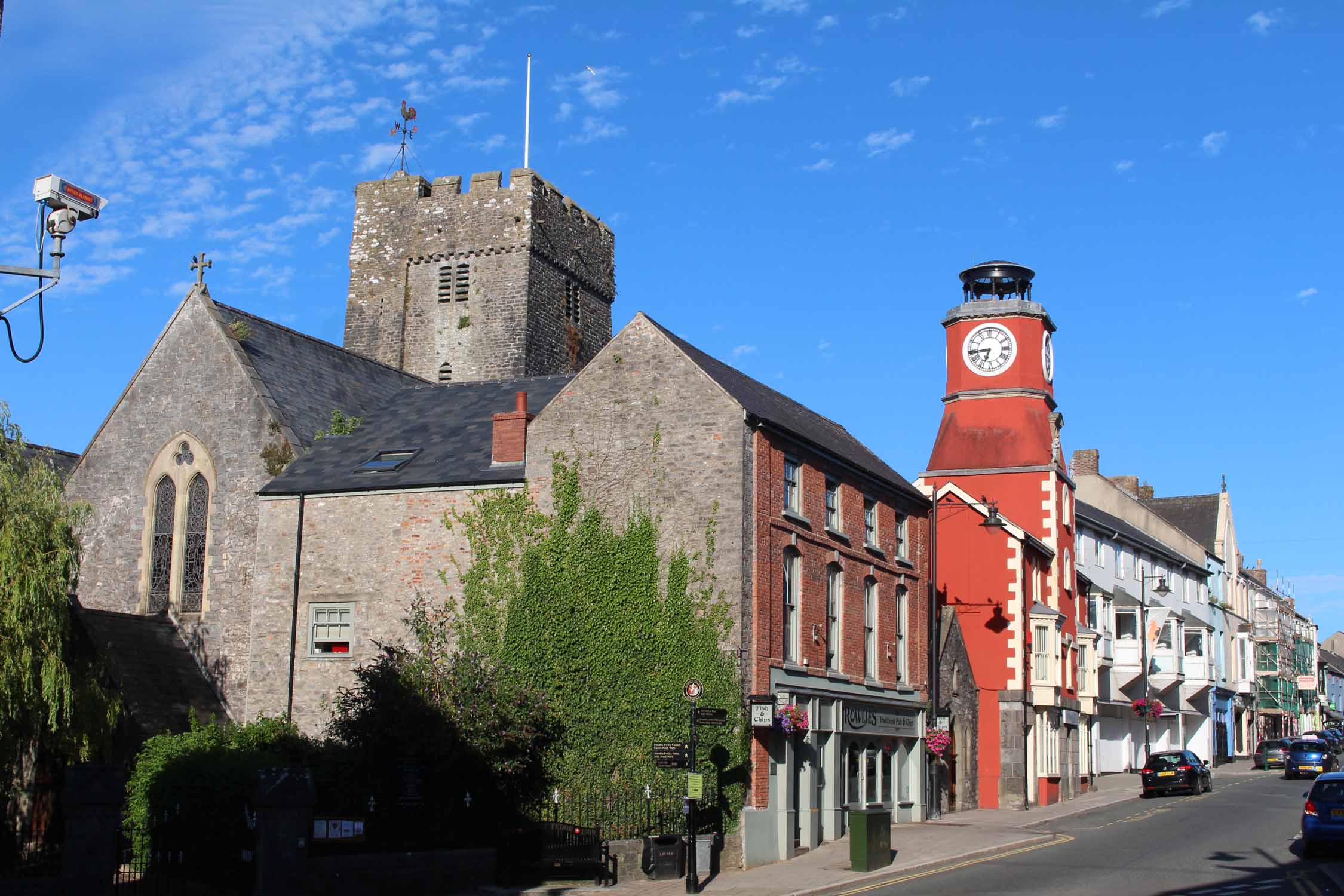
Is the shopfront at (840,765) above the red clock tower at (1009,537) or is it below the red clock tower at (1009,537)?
below

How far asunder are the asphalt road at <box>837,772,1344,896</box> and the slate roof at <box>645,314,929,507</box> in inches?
360

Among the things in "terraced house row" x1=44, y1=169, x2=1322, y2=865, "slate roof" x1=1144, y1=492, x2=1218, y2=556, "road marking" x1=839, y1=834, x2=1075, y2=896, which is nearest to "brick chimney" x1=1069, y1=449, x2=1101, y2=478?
"slate roof" x1=1144, y1=492, x2=1218, y2=556

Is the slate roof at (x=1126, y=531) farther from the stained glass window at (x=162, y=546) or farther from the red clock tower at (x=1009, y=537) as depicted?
the stained glass window at (x=162, y=546)

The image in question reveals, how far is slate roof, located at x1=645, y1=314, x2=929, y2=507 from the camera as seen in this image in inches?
1153

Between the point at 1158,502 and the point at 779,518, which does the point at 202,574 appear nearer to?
the point at 779,518

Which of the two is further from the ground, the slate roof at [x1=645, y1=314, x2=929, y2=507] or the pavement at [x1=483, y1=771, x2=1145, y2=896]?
the slate roof at [x1=645, y1=314, x2=929, y2=507]

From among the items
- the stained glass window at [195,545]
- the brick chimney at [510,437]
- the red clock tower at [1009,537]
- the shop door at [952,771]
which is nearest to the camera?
the brick chimney at [510,437]

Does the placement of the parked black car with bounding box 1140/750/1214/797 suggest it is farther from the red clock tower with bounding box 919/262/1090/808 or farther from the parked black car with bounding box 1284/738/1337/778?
the parked black car with bounding box 1284/738/1337/778

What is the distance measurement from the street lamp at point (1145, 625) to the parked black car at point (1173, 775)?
29.5 ft

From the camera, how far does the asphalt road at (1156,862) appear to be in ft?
70.7

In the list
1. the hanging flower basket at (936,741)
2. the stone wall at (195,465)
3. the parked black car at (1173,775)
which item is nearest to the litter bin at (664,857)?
the stone wall at (195,465)

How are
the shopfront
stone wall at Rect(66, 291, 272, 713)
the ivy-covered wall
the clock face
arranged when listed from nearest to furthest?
the ivy-covered wall
the shopfront
stone wall at Rect(66, 291, 272, 713)
the clock face

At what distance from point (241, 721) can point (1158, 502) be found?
211 feet

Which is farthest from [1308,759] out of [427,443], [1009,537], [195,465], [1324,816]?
[195,465]
